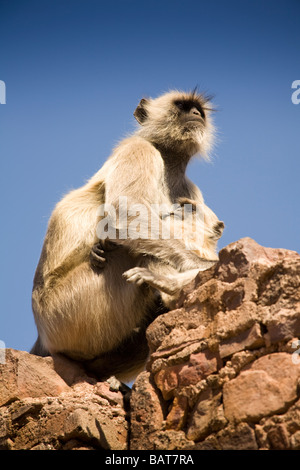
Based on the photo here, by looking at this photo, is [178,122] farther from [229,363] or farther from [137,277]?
[229,363]

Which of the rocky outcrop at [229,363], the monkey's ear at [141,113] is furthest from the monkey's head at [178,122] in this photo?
the rocky outcrop at [229,363]

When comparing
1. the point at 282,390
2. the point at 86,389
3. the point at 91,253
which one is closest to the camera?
the point at 282,390

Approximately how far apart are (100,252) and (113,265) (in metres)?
0.13

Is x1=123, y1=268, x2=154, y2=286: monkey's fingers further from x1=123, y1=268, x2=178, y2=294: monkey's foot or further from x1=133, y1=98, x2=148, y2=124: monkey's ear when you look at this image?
x1=133, y1=98, x2=148, y2=124: monkey's ear

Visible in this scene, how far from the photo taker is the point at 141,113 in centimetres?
651

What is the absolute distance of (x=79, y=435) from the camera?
3.80m

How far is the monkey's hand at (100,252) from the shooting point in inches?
187

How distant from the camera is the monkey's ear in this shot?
6.46m

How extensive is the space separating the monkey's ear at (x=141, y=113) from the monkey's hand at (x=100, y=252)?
1999 mm

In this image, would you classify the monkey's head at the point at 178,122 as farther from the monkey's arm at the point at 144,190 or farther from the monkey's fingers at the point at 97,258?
the monkey's fingers at the point at 97,258

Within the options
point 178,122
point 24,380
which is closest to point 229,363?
point 24,380
